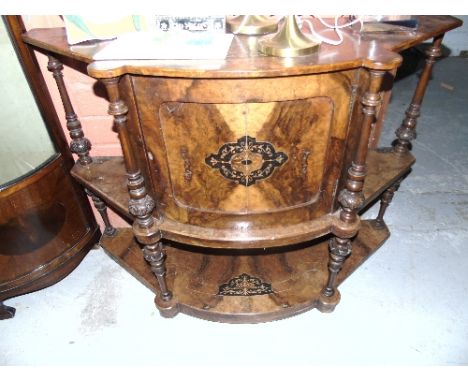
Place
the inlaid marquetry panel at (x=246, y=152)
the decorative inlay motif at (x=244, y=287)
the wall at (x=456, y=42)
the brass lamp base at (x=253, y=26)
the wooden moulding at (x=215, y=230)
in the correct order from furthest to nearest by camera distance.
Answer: the wall at (x=456, y=42), the decorative inlay motif at (x=244, y=287), the wooden moulding at (x=215, y=230), the brass lamp base at (x=253, y=26), the inlaid marquetry panel at (x=246, y=152)

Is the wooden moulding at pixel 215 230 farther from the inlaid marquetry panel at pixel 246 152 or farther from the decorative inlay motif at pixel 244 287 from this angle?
the decorative inlay motif at pixel 244 287

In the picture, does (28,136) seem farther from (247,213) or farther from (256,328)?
(256,328)

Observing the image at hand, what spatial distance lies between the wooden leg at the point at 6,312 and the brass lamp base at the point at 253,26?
1.55 metres

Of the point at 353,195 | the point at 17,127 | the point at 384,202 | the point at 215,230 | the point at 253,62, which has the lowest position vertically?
the point at 384,202

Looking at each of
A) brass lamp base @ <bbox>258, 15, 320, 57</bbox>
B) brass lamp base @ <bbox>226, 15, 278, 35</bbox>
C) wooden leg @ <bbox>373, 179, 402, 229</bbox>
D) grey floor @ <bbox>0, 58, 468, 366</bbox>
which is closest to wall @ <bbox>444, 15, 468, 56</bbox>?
grey floor @ <bbox>0, 58, 468, 366</bbox>

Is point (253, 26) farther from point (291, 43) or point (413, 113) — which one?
point (413, 113)

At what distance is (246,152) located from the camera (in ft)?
3.75

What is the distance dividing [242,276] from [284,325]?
0.94ft

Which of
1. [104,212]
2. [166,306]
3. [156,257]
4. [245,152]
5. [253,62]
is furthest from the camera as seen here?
[104,212]

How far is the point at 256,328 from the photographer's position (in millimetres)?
1663

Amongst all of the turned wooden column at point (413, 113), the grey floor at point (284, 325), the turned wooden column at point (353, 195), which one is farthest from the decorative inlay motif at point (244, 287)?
the turned wooden column at point (413, 113)

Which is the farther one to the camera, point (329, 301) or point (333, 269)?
point (329, 301)

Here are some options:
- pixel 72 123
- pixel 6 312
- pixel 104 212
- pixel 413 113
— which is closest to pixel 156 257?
pixel 104 212

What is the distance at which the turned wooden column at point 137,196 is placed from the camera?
1021 millimetres
